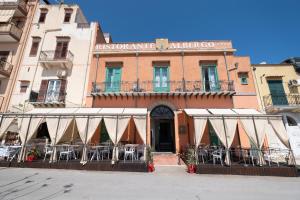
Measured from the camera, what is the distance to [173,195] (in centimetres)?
486

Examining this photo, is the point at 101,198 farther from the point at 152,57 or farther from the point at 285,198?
the point at 152,57

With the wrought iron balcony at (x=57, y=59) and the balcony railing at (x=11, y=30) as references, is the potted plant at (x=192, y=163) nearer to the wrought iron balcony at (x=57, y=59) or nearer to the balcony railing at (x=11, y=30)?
the wrought iron balcony at (x=57, y=59)

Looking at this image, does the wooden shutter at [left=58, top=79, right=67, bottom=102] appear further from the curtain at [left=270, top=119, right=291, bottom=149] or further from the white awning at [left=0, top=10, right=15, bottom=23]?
the curtain at [left=270, top=119, right=291, bottom=149]

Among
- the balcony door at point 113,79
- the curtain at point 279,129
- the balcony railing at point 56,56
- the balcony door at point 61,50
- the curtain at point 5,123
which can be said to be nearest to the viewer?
the curtain at point 279,129

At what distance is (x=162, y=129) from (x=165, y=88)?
3.26 m

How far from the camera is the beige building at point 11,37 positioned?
12.8 meters

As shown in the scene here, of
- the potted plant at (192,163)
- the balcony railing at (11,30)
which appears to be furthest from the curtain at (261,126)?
the balcony railing at (11,30)

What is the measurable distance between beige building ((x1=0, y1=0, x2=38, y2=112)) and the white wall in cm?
50

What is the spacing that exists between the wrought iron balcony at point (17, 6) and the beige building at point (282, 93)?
20.3 metres

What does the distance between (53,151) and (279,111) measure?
14811 mm

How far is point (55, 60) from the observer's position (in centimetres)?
1270

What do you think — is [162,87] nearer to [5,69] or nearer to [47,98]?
[47,98]

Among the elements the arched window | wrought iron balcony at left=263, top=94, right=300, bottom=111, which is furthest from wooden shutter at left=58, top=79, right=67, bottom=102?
the arched window

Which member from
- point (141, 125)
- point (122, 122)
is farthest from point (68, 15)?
Answer: point (141, 125)
